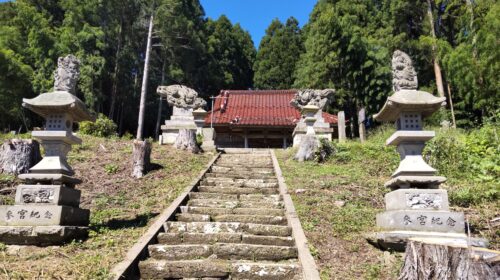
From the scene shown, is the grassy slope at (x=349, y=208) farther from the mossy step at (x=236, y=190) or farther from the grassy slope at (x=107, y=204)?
the grassy slope at (x=107, y=204)

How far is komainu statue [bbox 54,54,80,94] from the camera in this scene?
5363 mm

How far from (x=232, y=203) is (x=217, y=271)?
239 centimetres

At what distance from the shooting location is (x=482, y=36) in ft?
36.8

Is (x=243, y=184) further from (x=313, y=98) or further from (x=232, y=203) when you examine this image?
(x=313, y=98)

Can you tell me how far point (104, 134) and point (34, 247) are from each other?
1103 centimetres

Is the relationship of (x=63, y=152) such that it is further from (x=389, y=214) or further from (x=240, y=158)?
(x=240, y=158)

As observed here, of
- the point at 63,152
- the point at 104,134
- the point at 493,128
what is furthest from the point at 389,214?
the point at 104,134

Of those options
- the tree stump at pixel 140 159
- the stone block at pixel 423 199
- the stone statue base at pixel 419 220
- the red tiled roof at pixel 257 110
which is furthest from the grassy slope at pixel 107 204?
the red tiled roof at pixel 257 110

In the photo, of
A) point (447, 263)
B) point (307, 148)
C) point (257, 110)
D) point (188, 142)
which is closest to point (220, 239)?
point (447, 263)

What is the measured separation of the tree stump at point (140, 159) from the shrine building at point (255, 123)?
27.9 ft

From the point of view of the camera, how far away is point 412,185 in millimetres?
4996

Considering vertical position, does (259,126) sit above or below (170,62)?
below

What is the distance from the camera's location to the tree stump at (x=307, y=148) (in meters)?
10.7

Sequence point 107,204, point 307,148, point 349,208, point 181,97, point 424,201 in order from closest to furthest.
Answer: point 424,201 < point 349,208 < point 107,204 < point 307,148 < point 181,97
